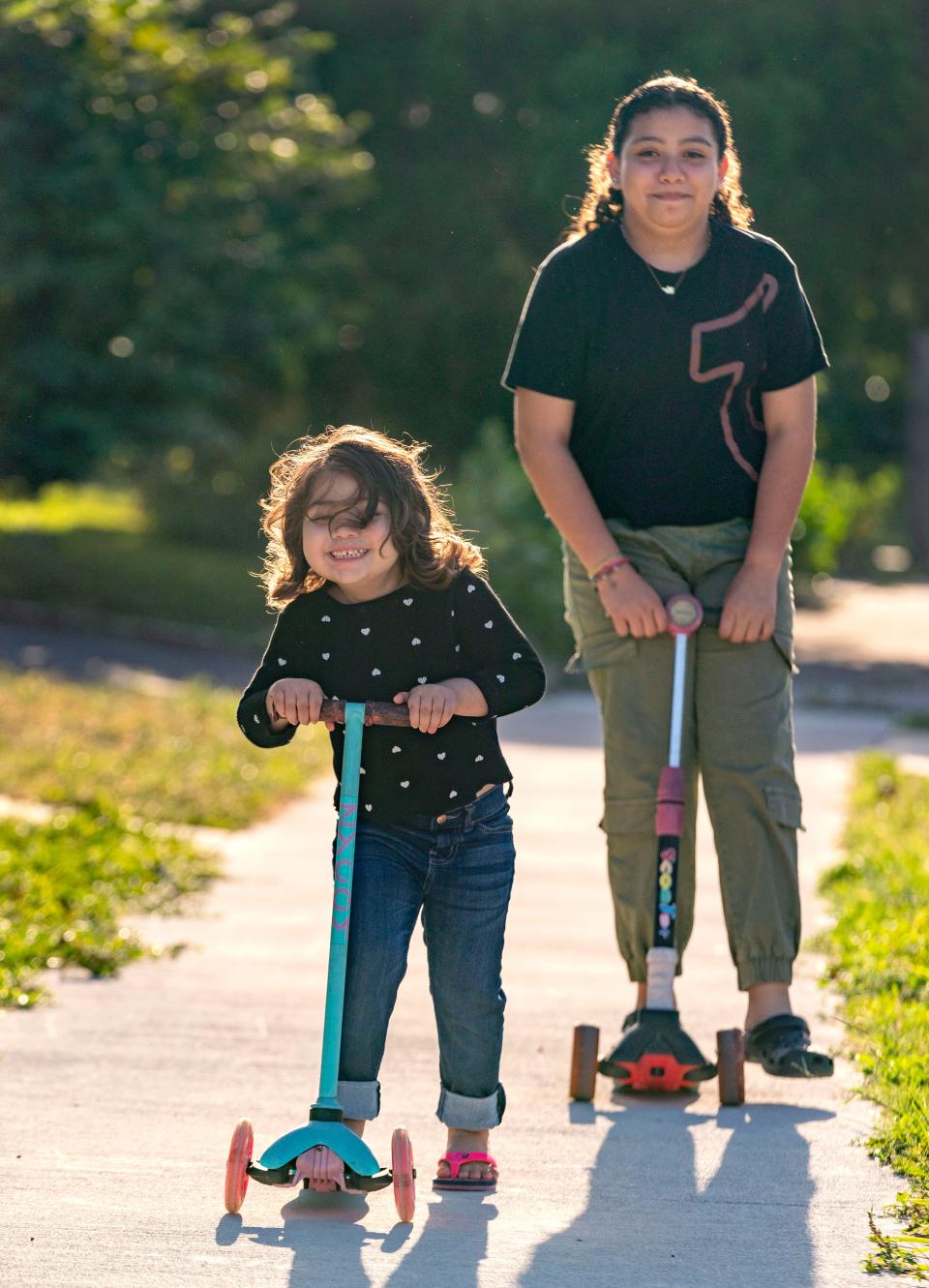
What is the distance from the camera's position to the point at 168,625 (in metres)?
16.8

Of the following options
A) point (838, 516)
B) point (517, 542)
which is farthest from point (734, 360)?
point (838, 516)

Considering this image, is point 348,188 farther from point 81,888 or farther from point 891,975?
point 891,975

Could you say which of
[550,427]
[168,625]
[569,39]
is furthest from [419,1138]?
[569,39]

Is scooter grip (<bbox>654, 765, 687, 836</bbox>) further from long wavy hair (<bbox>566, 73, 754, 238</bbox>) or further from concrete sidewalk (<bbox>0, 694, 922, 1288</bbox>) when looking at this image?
long wavy hair (<bbox>566, 73, 754, 238</bbox>)

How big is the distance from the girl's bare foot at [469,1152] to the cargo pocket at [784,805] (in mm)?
1037

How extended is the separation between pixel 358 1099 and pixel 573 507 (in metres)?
1.39

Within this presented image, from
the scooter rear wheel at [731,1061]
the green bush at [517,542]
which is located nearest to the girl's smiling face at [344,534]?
the scooter rear wheel at [731,1061]

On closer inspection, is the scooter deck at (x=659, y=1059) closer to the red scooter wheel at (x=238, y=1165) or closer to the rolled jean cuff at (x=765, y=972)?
the rolled jean cuff at (x=765, y=972)

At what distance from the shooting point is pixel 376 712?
11.6 ft

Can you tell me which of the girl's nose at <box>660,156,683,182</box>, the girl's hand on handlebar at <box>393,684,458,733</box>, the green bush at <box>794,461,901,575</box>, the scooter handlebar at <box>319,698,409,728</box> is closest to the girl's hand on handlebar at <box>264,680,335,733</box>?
the scooter handlebar at <box>319,698,409,728</box>

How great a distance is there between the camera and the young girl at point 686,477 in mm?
4250

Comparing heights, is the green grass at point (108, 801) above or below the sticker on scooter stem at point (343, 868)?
above

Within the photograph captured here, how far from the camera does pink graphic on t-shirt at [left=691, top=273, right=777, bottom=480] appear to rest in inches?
167

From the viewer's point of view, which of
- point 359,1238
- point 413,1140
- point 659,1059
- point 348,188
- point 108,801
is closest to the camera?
point 359,1238
